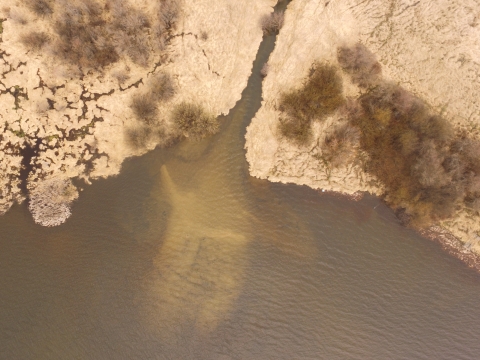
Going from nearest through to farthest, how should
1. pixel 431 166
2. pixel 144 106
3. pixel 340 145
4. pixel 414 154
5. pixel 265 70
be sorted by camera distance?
pixel 431 166
pixel 414 154
pixel 144 106
pixel 340 145
pixel 265 70

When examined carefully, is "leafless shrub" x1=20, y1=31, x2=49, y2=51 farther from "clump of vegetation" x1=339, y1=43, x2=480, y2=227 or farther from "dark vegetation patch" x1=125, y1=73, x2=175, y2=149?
"clump of vegetation" x1=339, y1=43, x2=480, y2=227

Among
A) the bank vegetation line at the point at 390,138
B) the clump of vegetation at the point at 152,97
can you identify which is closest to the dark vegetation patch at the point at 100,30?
the clump of vegetation at the point at 152,97

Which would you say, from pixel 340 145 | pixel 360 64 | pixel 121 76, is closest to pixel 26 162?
pixel 121 76

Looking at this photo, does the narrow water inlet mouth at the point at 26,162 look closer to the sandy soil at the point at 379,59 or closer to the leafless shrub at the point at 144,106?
the leafless shrub at the point at 144,106

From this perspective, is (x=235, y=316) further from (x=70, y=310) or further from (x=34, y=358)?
(x=34, y=358)

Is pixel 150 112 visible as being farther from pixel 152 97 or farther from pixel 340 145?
pixel 340 145

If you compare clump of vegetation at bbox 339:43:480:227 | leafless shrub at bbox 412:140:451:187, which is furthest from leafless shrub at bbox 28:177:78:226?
leafless shrub at bbox 412:140:451:187
